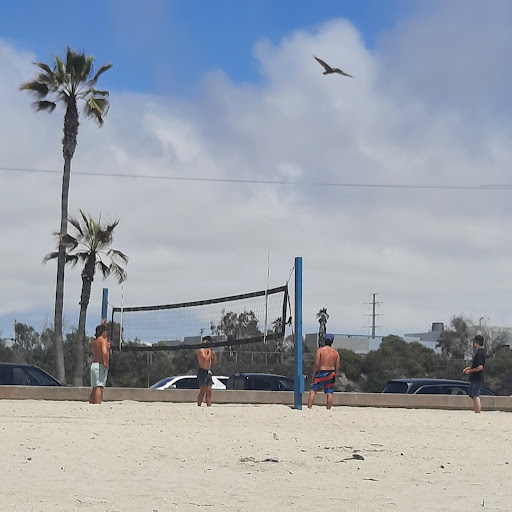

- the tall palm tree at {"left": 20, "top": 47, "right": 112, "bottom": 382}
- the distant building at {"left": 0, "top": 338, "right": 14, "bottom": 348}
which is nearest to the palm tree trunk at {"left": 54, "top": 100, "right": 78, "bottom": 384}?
the tall palm tree at {"left": 20, "top": 47, "right": 112, "bottom": 382}

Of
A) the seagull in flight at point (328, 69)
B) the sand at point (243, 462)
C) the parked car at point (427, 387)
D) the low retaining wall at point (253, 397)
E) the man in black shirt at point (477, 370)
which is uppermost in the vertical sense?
the seagull in flight at point (328, 69)

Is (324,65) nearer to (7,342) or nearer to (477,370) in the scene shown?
(477,370)

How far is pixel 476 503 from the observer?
8.70 metres

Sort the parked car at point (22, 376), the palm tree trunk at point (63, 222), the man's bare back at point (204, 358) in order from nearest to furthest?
the man's bare back at point (204, 358) < the parked car at point (22, 376) < the palm tree trunk at point (63, 222)

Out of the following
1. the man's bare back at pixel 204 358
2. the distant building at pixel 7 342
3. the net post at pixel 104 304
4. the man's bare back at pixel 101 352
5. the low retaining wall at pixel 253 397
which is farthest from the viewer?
the distant building at pixel 7 342

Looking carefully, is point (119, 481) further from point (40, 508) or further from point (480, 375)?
point (480, 375)

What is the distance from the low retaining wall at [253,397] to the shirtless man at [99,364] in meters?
2.72

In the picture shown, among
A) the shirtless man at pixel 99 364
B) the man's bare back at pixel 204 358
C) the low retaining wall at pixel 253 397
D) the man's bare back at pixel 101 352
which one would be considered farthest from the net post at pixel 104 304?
the man's bare back at pixel 101 352

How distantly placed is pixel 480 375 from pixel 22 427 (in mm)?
8844

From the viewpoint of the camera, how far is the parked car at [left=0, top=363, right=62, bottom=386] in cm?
2070

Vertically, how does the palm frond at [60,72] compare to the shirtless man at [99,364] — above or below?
above

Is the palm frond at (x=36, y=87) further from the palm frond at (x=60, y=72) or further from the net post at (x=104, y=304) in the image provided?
the net post at (x=104, y=304)

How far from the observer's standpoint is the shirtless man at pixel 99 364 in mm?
16844

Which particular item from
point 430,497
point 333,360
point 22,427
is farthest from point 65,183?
point 430,497
